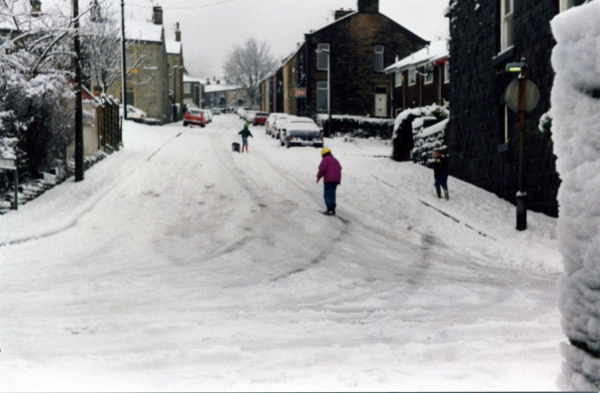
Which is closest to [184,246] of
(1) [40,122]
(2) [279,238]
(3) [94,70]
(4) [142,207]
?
(2) [279,238]

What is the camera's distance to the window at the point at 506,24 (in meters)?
16.7

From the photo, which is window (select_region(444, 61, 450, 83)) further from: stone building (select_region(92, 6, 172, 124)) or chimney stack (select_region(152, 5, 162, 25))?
chimney stack (select_region(152, 5, 162, 25))

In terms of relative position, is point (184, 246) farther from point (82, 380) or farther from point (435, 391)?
point (435, 391)

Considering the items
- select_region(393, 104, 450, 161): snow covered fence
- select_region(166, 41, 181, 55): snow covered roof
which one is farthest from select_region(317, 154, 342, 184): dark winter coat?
select_region(166, 41, 181, 55): snow covered roof

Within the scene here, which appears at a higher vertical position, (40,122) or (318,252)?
(40,122)

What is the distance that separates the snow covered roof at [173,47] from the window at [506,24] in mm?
60719

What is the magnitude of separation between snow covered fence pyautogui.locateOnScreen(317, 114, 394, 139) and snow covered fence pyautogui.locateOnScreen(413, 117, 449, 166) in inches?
596

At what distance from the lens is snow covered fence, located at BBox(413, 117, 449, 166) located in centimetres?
2203

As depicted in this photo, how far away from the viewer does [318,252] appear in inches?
427

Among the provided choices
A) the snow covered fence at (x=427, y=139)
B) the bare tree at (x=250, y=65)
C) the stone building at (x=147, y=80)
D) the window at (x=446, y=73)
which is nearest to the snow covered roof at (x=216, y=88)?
the bare tree at (x=250, y=65)

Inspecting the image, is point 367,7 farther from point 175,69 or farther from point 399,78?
point 175,69

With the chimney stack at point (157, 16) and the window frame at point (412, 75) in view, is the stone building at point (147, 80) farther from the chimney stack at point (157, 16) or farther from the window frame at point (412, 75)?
the window frame at point (412, 75)

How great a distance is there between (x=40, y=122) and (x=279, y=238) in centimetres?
837

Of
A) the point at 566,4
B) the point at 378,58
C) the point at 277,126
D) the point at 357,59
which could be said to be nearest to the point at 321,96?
the point at 357,59
